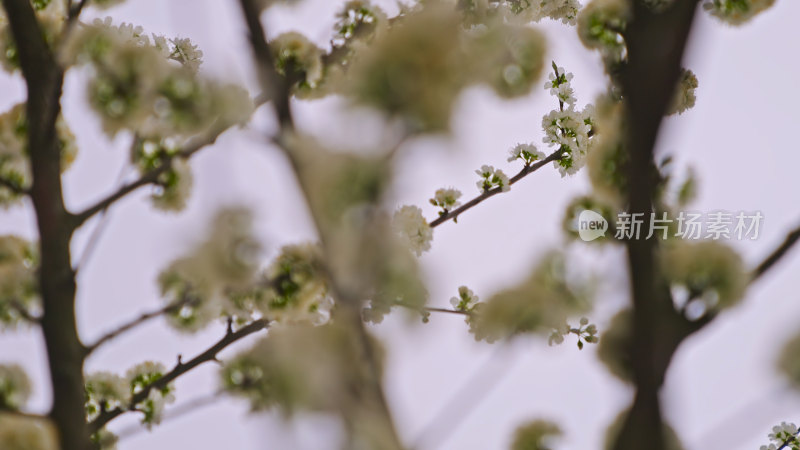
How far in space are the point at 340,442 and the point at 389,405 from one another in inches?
2.2

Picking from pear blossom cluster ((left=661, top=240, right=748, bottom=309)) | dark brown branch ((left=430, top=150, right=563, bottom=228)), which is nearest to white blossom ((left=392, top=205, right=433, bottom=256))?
dark brown branch ((left=430, top=150, right=563, bottom=228))

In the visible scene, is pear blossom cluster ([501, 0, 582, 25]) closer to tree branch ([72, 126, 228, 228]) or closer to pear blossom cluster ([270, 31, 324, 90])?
pear blossom cluster ([270, 31, 324, 90])

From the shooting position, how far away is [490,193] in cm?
192

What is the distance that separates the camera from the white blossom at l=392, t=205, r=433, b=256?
5.63ft

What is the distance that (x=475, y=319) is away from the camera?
173cm

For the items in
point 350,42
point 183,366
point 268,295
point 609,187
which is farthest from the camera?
point 350,42

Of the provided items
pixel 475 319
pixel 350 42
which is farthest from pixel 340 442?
pixel 350 42

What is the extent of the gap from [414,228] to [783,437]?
1179mm

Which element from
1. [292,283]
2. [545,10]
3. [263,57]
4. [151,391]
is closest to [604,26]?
[292,283]

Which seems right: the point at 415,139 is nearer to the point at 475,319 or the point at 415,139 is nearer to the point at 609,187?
the point at 609,187

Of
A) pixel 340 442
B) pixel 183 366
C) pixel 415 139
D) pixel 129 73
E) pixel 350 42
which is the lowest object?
pixel 340 442

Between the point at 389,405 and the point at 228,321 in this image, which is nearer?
the point at 389,405

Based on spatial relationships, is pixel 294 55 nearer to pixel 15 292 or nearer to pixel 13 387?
pixel 15 292

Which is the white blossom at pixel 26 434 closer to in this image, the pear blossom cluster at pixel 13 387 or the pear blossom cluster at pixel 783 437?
the pear blossom cluster at pixel 13 387
